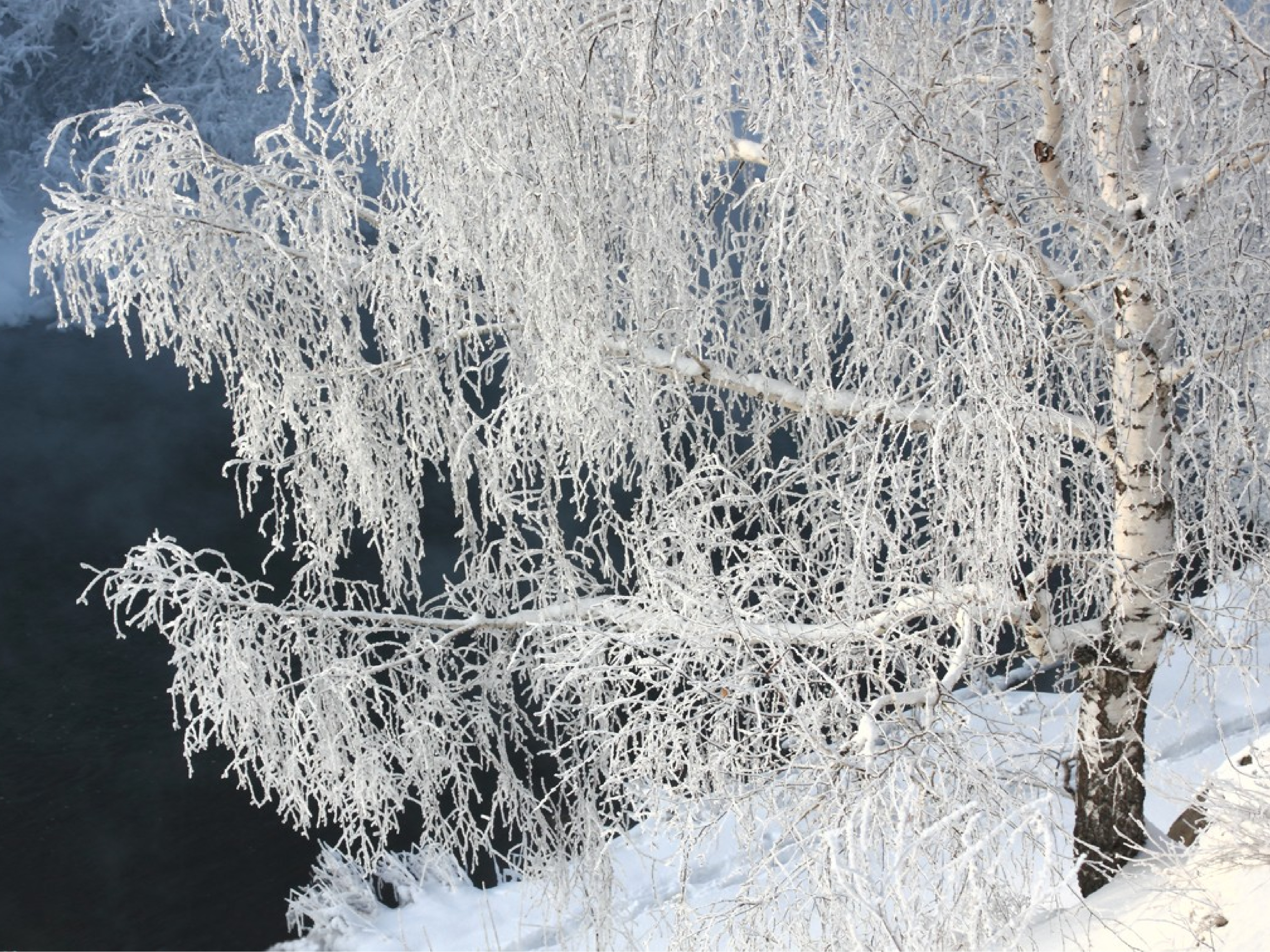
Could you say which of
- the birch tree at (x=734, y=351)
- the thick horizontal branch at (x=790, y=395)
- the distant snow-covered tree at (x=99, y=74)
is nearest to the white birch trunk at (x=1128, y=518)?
the birch tree at (x=734, y=351)

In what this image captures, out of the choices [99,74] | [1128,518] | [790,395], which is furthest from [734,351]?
[99,74]

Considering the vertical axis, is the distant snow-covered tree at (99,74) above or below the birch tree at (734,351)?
above

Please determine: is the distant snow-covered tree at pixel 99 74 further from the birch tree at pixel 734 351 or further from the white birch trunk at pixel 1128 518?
the white birch trunk at pixel 1128 518

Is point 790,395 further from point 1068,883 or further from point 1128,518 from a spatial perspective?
point 1068,883

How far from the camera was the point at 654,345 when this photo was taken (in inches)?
134

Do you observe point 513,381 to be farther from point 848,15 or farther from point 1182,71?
point 1182,71

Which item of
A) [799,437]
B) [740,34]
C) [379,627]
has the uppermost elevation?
[740,34]

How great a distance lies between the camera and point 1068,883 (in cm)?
202

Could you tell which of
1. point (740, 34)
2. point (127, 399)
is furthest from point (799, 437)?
point (127, 399)

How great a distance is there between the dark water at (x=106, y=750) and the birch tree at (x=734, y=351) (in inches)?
145

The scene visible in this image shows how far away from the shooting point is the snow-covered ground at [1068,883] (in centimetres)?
277

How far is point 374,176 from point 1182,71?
14.9 metres

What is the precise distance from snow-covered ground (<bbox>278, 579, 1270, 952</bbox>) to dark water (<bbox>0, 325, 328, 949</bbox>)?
27.4 inches

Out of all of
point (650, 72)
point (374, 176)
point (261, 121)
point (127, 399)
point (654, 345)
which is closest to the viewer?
point (650, 72)
